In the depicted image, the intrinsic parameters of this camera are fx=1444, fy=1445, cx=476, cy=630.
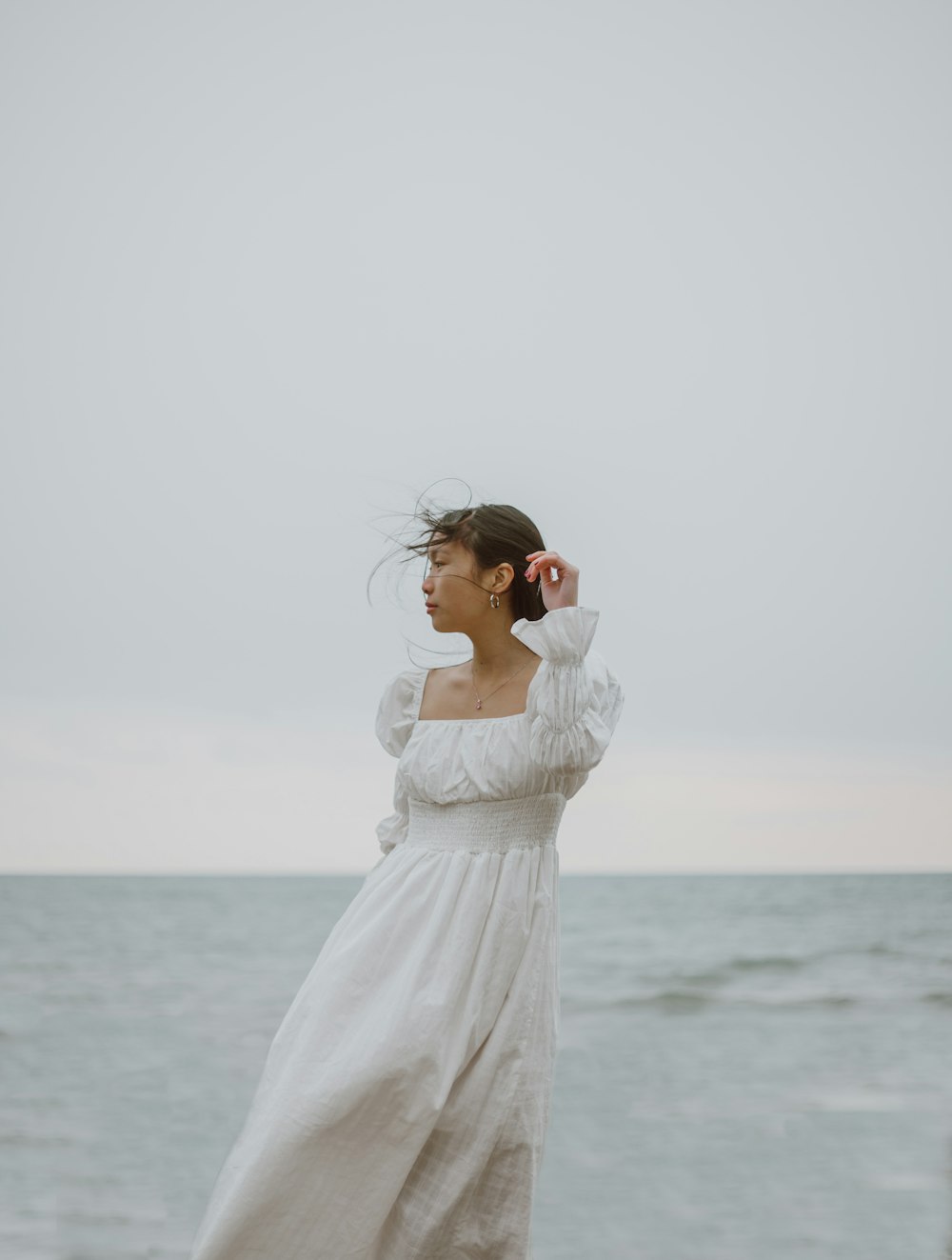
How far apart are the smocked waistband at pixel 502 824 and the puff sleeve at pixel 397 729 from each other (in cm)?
14

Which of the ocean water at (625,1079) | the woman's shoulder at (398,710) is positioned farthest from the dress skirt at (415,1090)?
the ocean water at (625,1079)

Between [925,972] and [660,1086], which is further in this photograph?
[925,972]

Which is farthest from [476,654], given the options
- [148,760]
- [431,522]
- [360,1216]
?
[148,760]

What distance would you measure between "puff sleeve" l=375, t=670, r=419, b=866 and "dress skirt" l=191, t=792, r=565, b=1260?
8.1 inches

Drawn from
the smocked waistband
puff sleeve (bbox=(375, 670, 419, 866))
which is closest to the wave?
puff sleeve (bbox=(375, 670, 419, 866))

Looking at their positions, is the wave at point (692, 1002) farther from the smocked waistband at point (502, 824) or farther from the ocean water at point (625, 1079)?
the smocked waistband at point (502, 824)

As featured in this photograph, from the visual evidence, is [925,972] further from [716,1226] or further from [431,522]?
[431,522]

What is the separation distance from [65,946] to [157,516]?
4878mm

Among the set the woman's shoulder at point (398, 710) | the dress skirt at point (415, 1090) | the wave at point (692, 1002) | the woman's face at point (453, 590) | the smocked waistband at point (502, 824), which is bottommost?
the wave at point (692, 1002)

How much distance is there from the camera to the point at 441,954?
2.21 metres

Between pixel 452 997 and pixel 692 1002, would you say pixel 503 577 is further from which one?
pixel 692 1002

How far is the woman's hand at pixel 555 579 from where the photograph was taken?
219 centimetres

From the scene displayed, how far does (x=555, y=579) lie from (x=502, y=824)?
0.41 meters

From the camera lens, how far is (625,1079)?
7.80m
